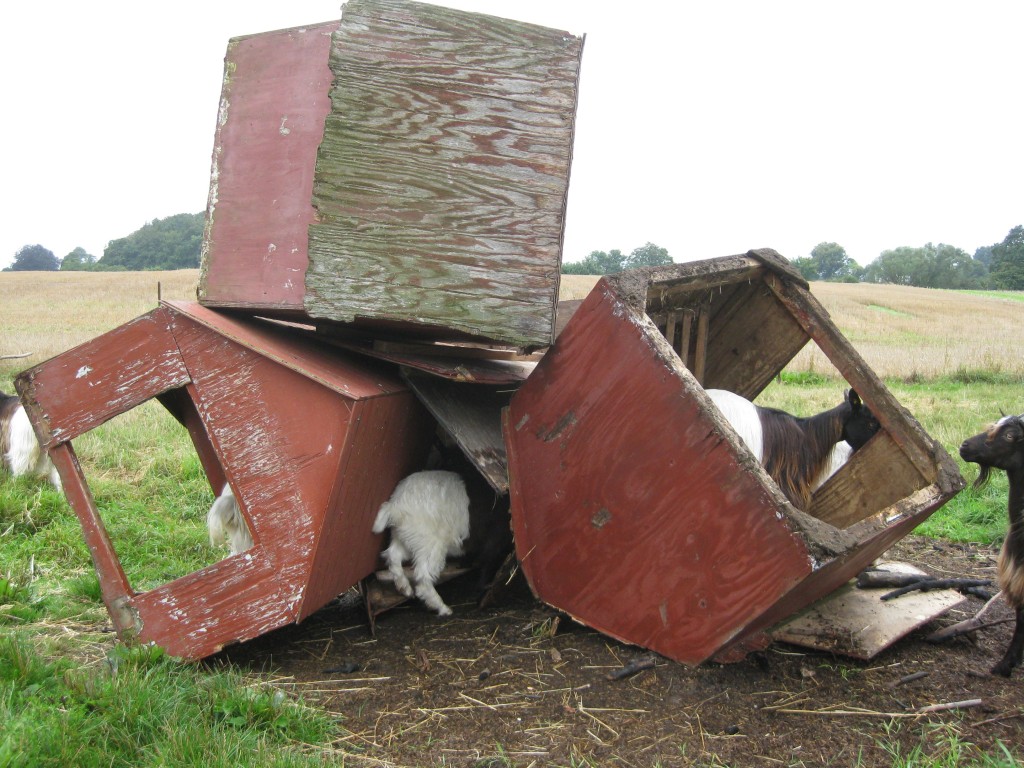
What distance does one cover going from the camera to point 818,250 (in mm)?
92375

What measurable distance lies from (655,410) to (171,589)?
2.25 metres

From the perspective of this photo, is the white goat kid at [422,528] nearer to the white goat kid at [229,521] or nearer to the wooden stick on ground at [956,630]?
the white goat kid at [229,521]

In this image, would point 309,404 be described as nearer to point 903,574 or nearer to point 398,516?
point 398,516

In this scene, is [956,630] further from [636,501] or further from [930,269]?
[930,269]

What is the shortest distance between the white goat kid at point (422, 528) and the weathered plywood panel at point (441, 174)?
1015mm

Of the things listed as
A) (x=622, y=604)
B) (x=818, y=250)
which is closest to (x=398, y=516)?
(x=622, y=604)

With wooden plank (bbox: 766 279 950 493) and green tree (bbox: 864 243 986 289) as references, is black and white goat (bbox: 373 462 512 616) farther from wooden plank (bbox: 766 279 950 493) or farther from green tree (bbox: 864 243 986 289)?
green tree (bbox: 864 243 986 289)

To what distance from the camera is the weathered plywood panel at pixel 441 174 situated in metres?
3.60

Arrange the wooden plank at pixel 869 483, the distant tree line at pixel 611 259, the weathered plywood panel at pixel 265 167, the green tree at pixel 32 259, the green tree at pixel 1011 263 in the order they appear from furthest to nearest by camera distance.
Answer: the green tree at pixel 32 259
the green tree at pixel 1011 263
the distant tree line at pixel 611 259
the wooden plank at pixel 869 483
the weathered plywood panel at pixel 265 167

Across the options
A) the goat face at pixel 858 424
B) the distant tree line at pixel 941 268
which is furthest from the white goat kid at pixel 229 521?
the distant tree line at pixel 941 268

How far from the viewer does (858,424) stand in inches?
181

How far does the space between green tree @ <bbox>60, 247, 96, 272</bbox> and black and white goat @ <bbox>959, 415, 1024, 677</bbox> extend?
8359 cm

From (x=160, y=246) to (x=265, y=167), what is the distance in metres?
70.1

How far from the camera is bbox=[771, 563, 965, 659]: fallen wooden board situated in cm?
368
